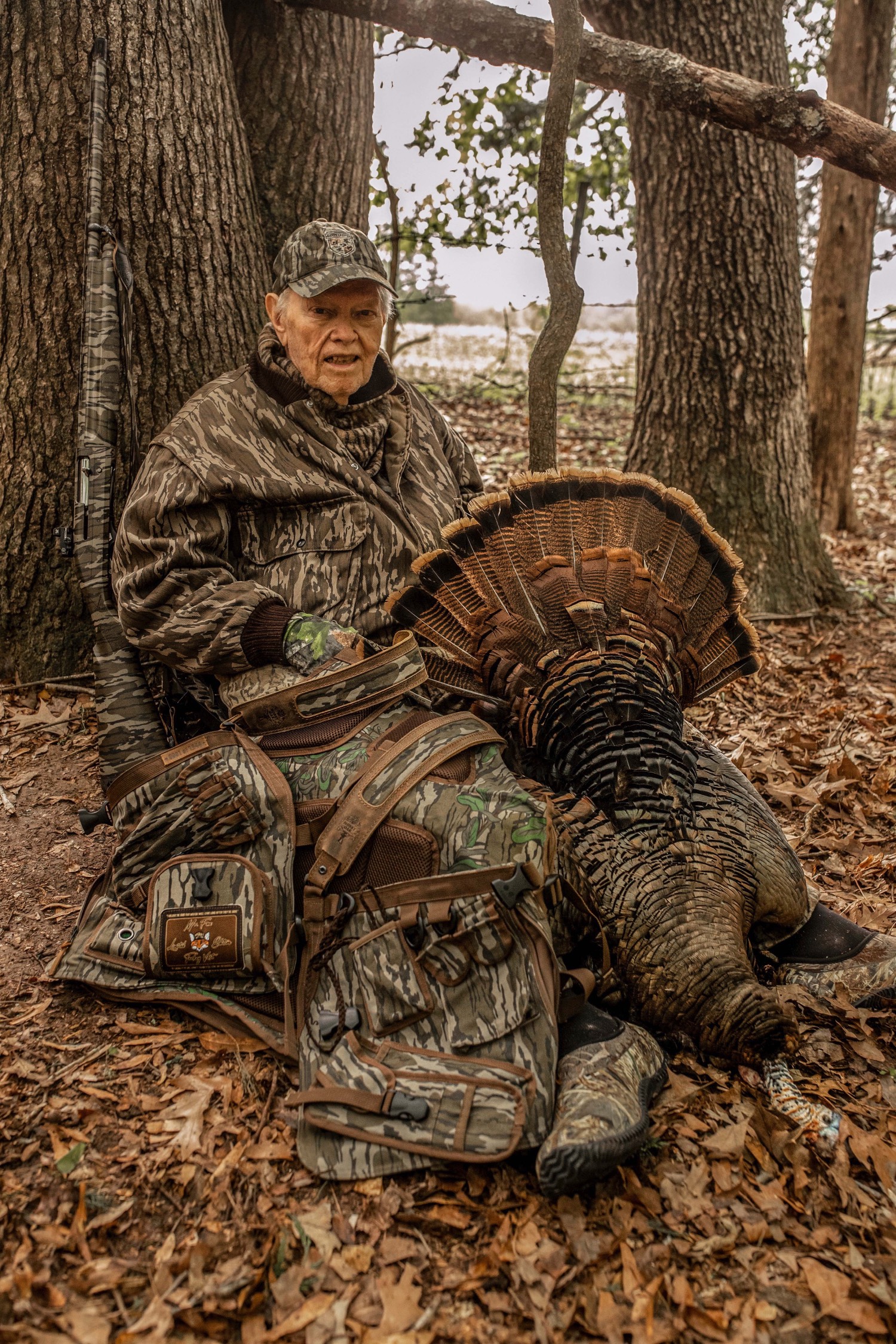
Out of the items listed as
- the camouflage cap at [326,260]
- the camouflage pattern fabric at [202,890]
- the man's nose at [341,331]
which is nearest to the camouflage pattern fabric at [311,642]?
the camouflage pattern fabric at [202,890]

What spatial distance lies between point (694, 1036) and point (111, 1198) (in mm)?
1613

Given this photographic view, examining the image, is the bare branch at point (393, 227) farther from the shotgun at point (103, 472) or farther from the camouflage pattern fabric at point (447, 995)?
the camouflage pattern fabric at point (447, 995)

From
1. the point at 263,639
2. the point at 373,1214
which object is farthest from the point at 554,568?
the point at 373,1214

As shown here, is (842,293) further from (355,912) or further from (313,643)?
(355,912)

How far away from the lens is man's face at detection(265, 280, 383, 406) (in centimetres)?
334

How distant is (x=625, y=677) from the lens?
10.2 feet

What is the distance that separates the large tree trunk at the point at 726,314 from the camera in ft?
17.4

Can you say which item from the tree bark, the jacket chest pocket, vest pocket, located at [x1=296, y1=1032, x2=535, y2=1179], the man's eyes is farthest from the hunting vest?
the tree bark

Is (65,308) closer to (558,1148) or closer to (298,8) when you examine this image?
(298,8)

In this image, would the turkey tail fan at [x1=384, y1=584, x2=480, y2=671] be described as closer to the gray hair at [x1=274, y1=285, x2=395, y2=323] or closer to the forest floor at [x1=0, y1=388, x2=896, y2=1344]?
the gray hair at [x1=274, y1=285, x2=395, y2=323]

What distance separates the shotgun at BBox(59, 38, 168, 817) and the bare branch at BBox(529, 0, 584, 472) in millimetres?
1679

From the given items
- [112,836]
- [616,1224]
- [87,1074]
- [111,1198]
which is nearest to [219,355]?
[112,836]

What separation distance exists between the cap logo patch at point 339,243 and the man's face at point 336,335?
10 centimetres

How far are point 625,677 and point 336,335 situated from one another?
1.56 meters
